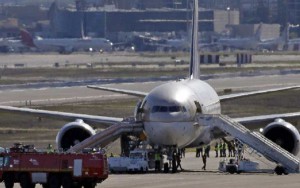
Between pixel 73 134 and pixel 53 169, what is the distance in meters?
14.5

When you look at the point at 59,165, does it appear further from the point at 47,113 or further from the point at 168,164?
the point at 47,113

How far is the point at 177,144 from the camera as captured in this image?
6712cm

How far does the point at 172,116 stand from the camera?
66.0 m

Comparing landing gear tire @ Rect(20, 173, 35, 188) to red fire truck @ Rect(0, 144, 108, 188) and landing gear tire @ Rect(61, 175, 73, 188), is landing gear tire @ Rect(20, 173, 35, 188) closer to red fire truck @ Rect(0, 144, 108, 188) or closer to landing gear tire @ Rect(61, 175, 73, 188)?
red fire truck @ Rect(0, 144, 108, 188)

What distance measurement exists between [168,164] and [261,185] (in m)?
11.1

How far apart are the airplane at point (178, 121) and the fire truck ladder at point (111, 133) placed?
26 centimetres

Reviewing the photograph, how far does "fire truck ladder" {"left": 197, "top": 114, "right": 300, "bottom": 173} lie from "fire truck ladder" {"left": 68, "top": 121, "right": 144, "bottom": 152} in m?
3.06

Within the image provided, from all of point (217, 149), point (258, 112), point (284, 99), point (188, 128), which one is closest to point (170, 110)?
point (188, 128)

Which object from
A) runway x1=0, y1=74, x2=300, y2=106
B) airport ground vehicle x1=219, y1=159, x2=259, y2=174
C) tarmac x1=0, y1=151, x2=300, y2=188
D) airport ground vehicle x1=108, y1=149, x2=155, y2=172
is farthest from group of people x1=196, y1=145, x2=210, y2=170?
runway x1=0, y1=74, x2=300, y2=106

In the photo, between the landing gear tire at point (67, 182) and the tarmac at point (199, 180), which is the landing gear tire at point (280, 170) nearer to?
the tarmac at point (199, 180)

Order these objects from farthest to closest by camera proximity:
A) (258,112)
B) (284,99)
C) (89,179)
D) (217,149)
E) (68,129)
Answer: (284,99) → (258,112) → (217,149) → (68,129) → (89,179)

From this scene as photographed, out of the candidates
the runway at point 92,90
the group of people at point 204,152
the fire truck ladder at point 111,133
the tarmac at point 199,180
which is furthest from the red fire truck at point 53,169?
the runway at point 92,90

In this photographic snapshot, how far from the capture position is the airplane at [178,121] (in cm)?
6619

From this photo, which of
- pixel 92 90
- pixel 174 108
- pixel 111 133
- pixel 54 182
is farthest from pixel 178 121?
pixel 92 90
